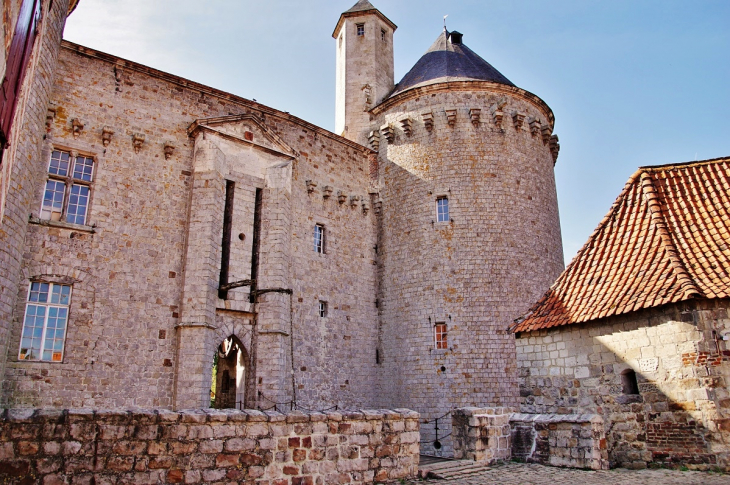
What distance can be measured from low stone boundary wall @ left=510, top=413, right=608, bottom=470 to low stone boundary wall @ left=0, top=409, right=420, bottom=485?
2553mm

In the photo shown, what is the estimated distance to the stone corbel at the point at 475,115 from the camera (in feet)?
60.3

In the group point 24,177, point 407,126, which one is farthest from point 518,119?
point 24,177

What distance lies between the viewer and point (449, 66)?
19.9 metres

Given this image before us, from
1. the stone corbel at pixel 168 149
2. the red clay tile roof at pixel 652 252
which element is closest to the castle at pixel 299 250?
the stone corbel at pixel 168 149

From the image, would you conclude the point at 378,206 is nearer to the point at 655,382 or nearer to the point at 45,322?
the point at 45,322

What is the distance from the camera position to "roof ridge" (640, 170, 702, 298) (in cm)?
839

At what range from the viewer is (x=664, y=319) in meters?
8.69

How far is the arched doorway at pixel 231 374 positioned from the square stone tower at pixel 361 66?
8908 mm

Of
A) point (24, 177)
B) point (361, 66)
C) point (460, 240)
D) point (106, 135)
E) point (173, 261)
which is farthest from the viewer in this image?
point (361, 66)

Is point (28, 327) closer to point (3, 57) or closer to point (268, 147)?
point (268, 147)

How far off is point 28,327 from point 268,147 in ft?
25.9

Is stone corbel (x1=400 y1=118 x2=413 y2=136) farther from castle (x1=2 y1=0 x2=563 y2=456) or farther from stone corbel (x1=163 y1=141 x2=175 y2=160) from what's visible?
stone corbel (x1=163 y1=141 x2=175 y2=160)

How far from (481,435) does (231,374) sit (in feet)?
31.7

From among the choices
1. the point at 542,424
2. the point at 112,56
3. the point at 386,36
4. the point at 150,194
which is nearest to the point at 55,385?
the point at 150,194
